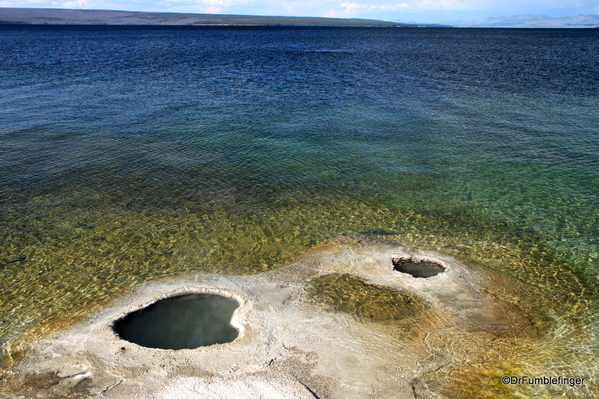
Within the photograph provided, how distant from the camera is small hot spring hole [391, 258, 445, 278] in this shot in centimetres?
1364

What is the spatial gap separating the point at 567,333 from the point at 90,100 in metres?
39.7

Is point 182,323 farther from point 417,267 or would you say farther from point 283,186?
point 283,186

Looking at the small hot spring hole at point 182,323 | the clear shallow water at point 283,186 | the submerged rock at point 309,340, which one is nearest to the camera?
the submerged rock at point 309,340

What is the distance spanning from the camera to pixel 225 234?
16328mm

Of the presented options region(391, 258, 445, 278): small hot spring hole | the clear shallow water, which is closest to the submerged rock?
region(391, 258, 445, 278): small hot spring hole

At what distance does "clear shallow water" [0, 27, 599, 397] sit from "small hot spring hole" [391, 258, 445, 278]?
1.25 metres

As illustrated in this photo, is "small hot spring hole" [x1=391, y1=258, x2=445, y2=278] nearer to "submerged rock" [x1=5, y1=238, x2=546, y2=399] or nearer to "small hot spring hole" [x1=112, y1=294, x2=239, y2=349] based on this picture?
"submerged rock" [x1=5, y1=238, x2=546, y2=399]

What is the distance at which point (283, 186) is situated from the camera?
20844mm

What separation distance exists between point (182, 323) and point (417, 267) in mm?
7601

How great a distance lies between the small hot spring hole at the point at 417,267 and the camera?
13638mm

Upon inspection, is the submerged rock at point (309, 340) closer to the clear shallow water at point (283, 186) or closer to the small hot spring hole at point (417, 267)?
the small hot spring hole at point (417, 267)

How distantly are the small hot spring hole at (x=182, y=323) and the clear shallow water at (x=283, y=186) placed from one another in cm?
164

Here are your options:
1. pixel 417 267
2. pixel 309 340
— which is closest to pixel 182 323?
pixel 309 340

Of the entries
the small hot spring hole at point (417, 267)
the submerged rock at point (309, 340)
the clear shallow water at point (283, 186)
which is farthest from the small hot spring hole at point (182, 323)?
the small hot spring hole at point (417, 267)
